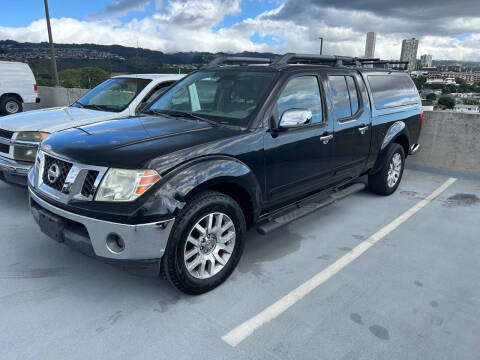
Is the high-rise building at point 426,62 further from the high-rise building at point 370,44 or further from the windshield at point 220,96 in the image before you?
the windshield at point 220,96

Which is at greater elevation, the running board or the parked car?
the parked car

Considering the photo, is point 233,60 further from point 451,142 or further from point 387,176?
point 451,142

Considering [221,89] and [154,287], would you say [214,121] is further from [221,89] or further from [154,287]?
[154,287]

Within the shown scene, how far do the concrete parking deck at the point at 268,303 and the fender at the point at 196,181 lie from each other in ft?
2.60

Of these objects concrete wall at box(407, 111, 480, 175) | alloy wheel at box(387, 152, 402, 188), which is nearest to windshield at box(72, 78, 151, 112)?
alloy wheel at box(387, 152, 402, 188)

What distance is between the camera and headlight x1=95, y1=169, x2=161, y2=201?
246 centimetres

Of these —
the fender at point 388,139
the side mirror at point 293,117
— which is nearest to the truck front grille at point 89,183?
the side mirror at point 293,117

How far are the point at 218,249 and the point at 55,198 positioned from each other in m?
1.28

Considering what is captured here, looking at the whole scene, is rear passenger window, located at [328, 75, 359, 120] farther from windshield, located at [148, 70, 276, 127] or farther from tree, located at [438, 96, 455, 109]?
tree, located at [438, 96, 455, 109]

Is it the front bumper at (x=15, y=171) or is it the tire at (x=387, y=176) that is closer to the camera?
the front bumper at (x=15, y=171)

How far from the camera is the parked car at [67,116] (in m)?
4.39

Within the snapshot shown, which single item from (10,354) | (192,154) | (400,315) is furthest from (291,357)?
(10,354)

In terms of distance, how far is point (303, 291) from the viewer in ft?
9.86

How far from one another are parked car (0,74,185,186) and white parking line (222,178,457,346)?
2.52 meters
